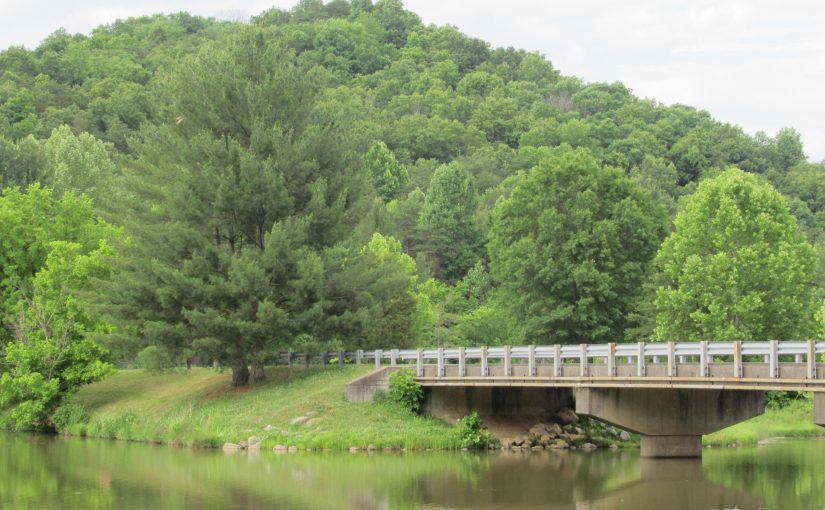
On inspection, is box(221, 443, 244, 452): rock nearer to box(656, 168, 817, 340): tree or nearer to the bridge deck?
the bridge deck

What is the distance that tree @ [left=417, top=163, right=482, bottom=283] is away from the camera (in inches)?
4734

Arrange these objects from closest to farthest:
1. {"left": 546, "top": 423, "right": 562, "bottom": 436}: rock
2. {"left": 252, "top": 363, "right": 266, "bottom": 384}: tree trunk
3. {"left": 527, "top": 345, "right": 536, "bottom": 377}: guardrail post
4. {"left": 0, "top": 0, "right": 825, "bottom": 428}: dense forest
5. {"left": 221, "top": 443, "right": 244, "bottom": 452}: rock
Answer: {"left": 527, "top": 345, "right": 536, "bottom": 377}: guardrail post → {"left": 221, "top": 443, "right": 244, "bottom": 452}: rock → {"left": 546, "top": 423, "right": 562, "bottom": 436}: rock → {"left": 0, "top": 0, "right": 825, "bottom": 428}: dense forest → {"left": 252, "top": 363, "right": 266, "bottom": 384}: tree trunk

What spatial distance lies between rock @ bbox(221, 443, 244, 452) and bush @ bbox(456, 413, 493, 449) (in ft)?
A: 28.0

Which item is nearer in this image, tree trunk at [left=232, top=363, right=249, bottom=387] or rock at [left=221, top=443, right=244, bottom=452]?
rock at [left=221, top=443, right=244, bottom=452]

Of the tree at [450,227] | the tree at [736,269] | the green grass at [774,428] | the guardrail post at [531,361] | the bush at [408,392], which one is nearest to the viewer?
the guardrail post at [531,361]

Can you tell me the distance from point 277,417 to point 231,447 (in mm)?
2308

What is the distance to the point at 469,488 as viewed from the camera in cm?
3553

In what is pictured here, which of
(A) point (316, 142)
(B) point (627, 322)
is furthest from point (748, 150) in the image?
(A) point (316, 142)

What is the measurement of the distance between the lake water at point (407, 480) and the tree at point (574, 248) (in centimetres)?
1472

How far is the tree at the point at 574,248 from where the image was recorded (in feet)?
205

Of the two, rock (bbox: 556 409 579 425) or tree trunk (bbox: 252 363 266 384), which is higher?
tree trunk (bbox: 252 363 266 384)

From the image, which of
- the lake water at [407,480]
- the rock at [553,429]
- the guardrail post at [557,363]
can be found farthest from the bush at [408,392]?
the guardrail post at [557,363]

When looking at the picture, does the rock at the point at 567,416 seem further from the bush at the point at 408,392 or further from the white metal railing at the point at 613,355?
the bush at the point at 408,392

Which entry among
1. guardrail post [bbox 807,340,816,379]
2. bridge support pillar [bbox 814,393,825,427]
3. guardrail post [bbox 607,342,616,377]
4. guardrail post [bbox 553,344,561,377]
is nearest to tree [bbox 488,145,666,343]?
guardrail post [bbox 553,344,561,377]
